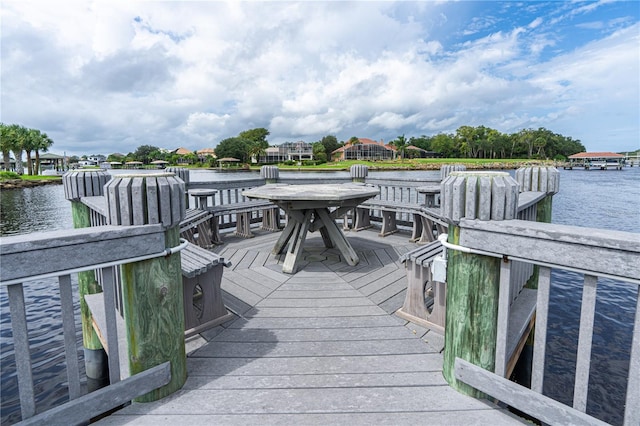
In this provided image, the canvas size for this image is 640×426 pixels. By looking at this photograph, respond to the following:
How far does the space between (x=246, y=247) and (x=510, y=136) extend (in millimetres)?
93233

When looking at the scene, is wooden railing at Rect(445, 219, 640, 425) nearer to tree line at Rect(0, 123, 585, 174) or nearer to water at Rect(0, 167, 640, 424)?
water at Rect(0, 167, 640, 424)

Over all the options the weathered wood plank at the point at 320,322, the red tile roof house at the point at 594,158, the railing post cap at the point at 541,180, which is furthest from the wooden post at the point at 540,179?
the red tile roof house at the point at 594,158

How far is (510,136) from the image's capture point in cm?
8381

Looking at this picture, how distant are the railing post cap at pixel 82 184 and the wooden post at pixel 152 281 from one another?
1.39 meters

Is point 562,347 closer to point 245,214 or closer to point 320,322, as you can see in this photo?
point 320,322

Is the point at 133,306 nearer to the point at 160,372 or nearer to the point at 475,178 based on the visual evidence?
the point at 160,372

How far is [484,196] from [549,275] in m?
0.47

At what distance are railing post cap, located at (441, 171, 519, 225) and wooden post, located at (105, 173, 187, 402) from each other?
1.47 metres

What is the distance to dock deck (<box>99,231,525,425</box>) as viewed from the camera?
179 centimetres

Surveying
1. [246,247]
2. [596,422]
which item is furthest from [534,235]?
[246,247]

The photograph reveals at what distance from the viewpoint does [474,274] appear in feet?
6.04

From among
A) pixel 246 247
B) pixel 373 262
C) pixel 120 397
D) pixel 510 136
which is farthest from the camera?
pixel 510 136

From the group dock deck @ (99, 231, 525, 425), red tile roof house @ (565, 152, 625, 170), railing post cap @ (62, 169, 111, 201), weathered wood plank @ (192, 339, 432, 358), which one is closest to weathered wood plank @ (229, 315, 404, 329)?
dock deck @ (99, 231, 525, 425)

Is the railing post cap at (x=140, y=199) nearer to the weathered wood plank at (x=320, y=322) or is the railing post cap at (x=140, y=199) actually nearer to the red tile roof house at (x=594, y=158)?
the weathered wood plank at (x=320, y=322)
